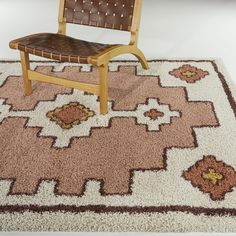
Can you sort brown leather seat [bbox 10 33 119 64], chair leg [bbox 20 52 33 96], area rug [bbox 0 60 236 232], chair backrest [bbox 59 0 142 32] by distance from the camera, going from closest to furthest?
area rug [bbox 0 60 236 232] < brown leather seat [bbox 10 33 119 64] < chair leg [bbox 20 52 33 96] < chair backrest [bbox 59 0 142 32]

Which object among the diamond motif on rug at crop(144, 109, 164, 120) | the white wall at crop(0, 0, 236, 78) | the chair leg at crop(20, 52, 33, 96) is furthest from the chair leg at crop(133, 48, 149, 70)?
the chair leg at crop(20, 52, 33, 96)

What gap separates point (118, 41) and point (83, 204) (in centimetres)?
159

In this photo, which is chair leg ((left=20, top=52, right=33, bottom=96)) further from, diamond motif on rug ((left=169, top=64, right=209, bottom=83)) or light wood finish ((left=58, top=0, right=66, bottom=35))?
diamond motif on rug ((left=169, top=64, right=209, bottom=83))

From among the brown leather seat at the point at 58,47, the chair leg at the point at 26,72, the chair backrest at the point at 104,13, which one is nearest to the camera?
the brown leather seat at the point at 58,47

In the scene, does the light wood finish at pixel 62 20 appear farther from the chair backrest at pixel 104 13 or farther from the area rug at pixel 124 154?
the area rug at pixel 124 154

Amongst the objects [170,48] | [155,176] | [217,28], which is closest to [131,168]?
[155,176]

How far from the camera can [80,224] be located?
1.21 meters

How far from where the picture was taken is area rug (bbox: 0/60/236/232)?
1.23m

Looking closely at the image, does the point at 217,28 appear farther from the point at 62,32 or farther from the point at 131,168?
the point at 131,168

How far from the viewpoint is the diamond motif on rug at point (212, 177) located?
1324mm

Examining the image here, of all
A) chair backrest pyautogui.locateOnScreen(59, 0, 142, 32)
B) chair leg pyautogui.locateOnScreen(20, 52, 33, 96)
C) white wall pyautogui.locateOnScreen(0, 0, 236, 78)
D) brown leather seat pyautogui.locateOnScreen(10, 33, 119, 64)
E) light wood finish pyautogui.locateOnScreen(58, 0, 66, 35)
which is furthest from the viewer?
white wall pyautogui.locateOnScreen(0, 0, 236, 78)

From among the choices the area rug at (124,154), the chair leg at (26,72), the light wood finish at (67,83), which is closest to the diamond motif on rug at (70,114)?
the area rug at (124,154)

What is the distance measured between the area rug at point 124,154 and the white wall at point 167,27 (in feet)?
1.09

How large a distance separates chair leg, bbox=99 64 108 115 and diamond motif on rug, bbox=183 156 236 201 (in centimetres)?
53
